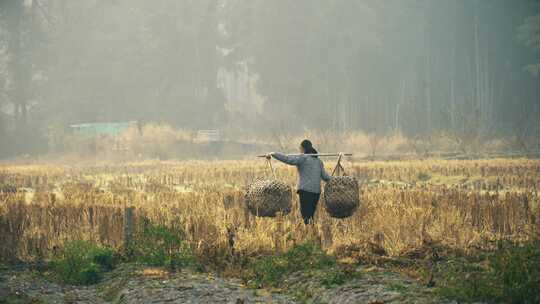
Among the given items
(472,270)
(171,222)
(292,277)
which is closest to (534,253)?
(472,270)

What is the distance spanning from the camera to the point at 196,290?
A: 24.2ft

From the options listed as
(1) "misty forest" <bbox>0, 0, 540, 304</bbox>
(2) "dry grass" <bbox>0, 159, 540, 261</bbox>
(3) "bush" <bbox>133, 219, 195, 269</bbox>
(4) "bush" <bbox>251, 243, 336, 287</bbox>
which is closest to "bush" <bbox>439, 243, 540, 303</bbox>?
(1) "misty forest" <bbox>0, 0, 540, 304</bbox>

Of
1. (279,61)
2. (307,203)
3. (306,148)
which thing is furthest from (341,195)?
(279,61)

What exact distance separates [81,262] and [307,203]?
129 inches

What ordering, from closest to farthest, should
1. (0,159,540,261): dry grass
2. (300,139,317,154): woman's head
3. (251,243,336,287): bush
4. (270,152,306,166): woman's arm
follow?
1. (251,243,336,287): bush
2. (0,159,540,261): dry grass
3. (270,152,306,166): woman's arm
4. (300,139,317,154): woman's head

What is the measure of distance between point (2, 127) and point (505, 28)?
3169 centimetres

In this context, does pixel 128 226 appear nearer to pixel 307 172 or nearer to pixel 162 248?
pixel 162 248

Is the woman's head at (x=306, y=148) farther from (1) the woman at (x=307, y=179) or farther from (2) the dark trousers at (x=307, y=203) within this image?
(2) the dark trousers at (x=307, y=203)

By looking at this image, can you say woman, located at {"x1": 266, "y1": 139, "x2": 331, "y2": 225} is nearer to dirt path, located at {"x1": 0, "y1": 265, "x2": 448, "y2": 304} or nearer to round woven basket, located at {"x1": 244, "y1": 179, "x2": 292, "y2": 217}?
round woven basket, located at {"x1": 244, "y1": 179, "x2": 292, "y2": 217}

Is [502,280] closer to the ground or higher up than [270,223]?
closer to the ground

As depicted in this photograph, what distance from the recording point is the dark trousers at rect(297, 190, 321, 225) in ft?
33.5

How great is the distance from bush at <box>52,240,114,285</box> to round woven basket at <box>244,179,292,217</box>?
2.38 meters

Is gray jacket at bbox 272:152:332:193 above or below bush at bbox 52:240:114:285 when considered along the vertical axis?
above

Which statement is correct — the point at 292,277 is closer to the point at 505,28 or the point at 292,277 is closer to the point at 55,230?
the point at 55,230
